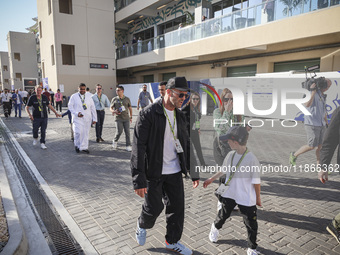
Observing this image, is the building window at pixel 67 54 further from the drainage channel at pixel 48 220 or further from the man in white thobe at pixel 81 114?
the drainage channel at pixel 48 220

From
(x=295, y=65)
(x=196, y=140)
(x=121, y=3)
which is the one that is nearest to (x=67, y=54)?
(x=121, y=3)

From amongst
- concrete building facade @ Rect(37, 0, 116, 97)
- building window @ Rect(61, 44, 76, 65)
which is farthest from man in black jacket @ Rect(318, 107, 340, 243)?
building window @ Rect(61, 44, 76, 65)

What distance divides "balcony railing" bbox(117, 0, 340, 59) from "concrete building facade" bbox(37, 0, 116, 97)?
884 cm

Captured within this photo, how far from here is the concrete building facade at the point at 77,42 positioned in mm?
26781

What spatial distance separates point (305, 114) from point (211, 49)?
15.0m

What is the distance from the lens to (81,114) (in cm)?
752

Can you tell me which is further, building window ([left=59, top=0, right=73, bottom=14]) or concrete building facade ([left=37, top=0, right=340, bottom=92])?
building window ([left=59, top=0, right=73, bottom=14])

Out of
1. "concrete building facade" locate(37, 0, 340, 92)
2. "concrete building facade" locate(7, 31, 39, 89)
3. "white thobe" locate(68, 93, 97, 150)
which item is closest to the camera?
"white thobe" locate(68, 93, 97, 150)

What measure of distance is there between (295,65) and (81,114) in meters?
14.2

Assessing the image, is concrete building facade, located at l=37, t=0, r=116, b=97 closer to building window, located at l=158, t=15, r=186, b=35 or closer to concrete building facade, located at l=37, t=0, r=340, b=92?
concrete building facade, located at l=37, t=0, r=340, b=92

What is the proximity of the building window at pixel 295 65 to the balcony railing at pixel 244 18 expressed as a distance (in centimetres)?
362

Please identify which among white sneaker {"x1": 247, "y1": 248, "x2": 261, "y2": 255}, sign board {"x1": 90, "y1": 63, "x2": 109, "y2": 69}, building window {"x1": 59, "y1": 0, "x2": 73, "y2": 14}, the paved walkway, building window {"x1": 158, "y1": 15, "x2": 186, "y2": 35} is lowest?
the paved walkway

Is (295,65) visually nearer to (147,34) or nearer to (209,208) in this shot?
(209,208)

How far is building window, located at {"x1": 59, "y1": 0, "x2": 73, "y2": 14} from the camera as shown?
2778cm
